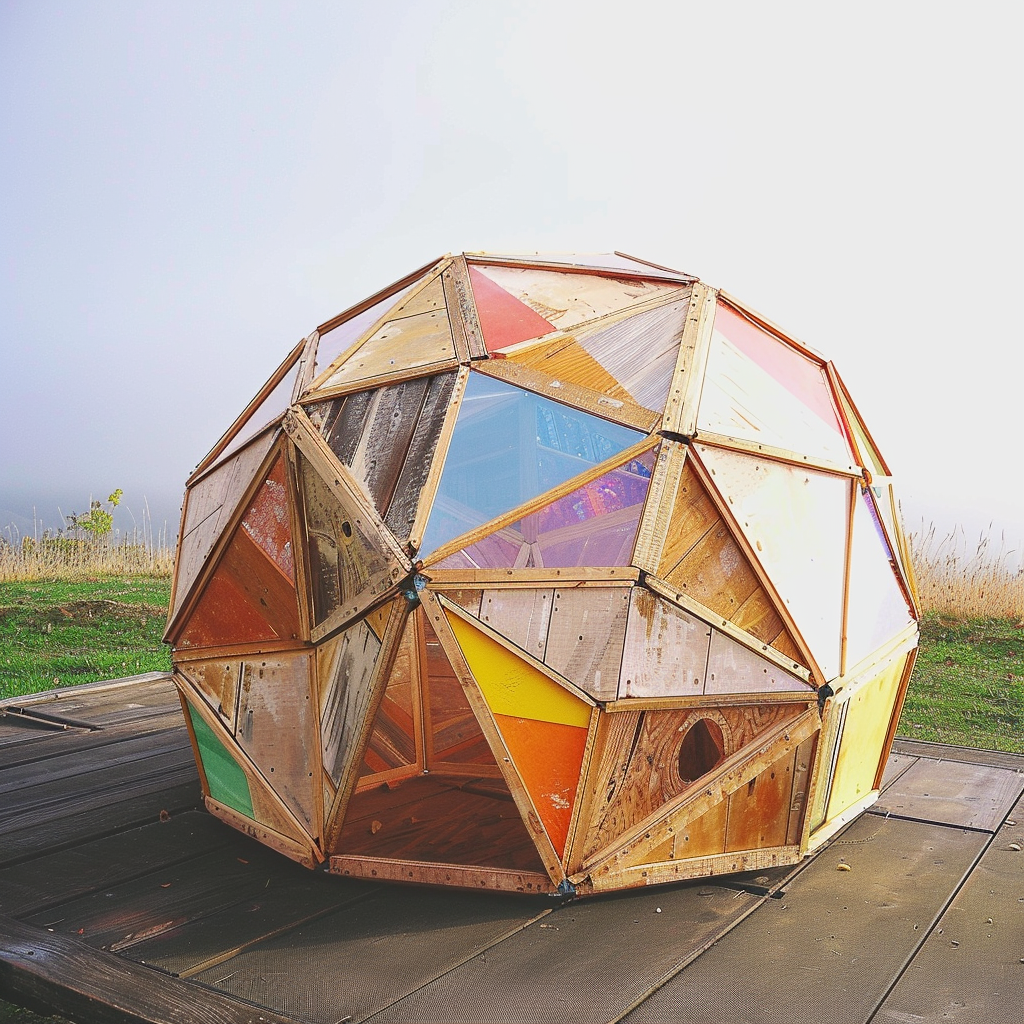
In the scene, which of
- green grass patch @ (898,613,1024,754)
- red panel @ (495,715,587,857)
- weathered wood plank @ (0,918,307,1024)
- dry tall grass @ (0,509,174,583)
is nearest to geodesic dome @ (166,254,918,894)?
red panel @ (495,715,587,857)

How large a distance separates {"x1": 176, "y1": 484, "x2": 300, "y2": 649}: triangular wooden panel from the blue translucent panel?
2.93ft

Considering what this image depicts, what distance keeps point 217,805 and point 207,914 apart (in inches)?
47.7

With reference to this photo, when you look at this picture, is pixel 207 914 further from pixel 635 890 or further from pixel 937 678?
pixel 937 678

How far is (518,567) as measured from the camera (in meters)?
4.10

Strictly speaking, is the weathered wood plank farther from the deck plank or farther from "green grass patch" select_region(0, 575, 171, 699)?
"green grass patch" select_region(0, 575, 171, 699)

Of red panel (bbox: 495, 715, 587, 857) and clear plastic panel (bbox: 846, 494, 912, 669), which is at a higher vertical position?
clear plastic panel (bbox: 846, 494, 912, 669)

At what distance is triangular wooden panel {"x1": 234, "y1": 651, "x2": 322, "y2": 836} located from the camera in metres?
4.38

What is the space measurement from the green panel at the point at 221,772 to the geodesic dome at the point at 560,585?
2 centimetres

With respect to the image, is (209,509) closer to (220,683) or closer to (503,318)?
(220,683)

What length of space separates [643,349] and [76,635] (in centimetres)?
807

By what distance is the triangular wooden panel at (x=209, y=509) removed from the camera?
4.94 meters

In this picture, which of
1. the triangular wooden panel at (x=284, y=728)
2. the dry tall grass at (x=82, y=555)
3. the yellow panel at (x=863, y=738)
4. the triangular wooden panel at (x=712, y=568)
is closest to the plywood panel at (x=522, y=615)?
the triangular wooden panel at (x=712, y=568)

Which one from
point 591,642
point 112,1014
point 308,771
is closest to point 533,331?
point 591,642

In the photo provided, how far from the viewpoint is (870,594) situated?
494cm
